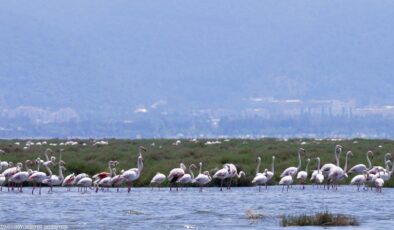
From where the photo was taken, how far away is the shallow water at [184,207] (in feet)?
88.8

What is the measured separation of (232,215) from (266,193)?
23.8 feet

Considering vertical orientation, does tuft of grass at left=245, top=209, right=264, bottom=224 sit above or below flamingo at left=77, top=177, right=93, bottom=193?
below

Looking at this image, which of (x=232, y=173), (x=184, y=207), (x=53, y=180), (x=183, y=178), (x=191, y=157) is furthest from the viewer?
(x=191, y=157)

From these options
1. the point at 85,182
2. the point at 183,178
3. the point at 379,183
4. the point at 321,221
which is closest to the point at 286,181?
the point at 379,183

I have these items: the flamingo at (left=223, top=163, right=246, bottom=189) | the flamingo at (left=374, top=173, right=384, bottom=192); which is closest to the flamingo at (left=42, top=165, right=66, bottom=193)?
the flamingo at (left=223, top=163, right=246, bottom=189)

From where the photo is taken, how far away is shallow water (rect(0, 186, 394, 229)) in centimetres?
2708

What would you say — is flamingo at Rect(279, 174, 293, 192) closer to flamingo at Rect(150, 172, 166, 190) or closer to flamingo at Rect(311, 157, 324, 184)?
flamingo at Rect(311, 157, 324, 184)

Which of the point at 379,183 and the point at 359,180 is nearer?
the point at 379,183

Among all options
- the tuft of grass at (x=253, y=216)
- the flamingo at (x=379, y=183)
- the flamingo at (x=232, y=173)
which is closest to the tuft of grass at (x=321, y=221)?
the tuft of grass at (x=253, y=216)

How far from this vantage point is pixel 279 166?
142ft

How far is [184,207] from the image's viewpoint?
31.0 m

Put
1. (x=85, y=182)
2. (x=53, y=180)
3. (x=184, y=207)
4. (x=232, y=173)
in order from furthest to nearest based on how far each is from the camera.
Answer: (x=232, y=173) < (x=53, y=180) < (x=85, y=182) < (x=184, y=207)

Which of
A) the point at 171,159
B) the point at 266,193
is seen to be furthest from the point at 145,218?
the point at 171,159

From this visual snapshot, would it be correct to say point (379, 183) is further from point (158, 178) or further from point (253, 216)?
point (253, 216)
